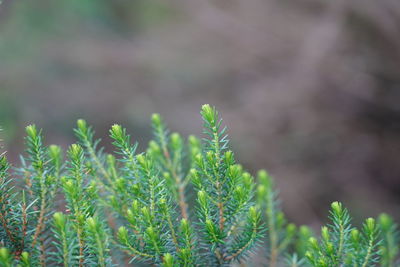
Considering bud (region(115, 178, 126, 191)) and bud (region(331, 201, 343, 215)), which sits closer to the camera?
bud (region(331, 201, 343, 215))

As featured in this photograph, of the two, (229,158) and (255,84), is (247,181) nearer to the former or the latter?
(229,158)

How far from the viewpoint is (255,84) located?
5.14 m

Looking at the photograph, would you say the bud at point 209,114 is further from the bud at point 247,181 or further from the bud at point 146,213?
the bud at point 146,213

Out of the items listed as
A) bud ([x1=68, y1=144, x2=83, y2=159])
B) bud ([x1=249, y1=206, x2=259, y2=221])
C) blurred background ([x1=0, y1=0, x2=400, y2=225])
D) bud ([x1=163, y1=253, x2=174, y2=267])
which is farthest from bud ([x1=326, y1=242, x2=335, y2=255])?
blurred background ([x1=0, y1=0, x2=400, y2=225])

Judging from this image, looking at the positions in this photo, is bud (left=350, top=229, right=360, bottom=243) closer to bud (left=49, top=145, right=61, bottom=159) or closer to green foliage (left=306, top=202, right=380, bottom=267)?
green foliage (left=306, top=202, right=380, bottom=267)

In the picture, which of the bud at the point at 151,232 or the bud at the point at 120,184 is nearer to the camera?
the bud at the point at 151,232

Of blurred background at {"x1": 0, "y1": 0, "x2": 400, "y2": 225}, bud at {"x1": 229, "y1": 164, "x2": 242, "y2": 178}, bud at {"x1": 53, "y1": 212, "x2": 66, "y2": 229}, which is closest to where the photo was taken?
bud at {"x1": 53, "y1": 212, "x2": 66, "y2": 229}

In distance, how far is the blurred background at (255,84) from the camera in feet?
14.3

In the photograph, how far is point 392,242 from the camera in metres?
1.55

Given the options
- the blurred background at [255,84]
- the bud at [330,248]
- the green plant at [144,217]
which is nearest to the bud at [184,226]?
the green plant at [144,217]

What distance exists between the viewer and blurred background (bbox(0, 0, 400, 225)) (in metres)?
4.37

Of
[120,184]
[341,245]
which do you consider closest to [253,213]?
[341,245]

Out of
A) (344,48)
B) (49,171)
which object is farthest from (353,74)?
(49,171)

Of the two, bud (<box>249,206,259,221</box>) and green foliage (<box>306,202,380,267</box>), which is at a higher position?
bud (<box>249,206,259,221</box>)
